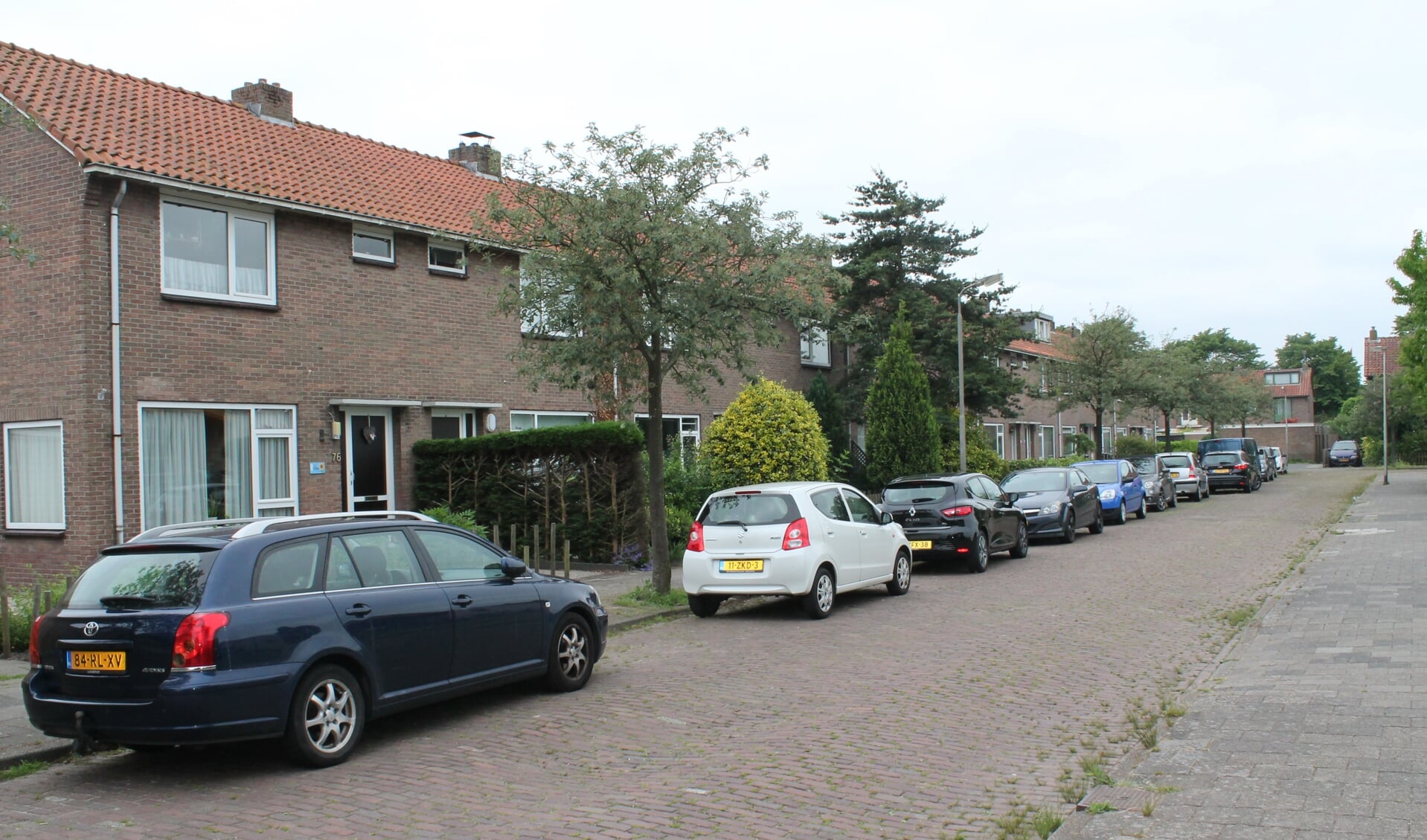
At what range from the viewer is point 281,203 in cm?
1573

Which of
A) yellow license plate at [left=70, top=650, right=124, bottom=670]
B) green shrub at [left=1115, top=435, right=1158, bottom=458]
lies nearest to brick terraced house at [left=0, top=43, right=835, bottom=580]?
yellow license plate at [left=70, top=650, right=124, bottom=670]

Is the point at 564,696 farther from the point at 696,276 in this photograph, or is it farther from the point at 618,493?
the point at 618,493

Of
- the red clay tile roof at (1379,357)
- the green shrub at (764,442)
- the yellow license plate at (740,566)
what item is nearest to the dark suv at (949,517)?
the green shrub at (764,442)

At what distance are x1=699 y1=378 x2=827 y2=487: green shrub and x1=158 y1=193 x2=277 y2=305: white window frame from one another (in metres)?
8.00

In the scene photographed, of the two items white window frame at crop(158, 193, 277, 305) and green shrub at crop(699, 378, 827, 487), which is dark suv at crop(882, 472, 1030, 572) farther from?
white window frame at crop(158, 193, 277, 305)

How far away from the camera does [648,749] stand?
693 cm

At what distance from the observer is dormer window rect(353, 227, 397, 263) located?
681 inches

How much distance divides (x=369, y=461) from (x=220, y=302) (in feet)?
11.5

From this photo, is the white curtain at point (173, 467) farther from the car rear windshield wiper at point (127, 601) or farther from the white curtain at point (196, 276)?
the car rear windshield wiper at point (127, 601)

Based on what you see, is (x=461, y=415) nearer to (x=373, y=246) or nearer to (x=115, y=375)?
(x=373, y=246)

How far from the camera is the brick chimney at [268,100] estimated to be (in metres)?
19.0

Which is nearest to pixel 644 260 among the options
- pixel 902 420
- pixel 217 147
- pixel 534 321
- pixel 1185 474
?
pixel 534 321

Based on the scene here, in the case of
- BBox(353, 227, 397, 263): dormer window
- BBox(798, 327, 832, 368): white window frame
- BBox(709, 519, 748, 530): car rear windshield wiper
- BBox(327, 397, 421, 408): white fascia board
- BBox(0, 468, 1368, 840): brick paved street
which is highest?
BBox(353, 227, 397, 263): dormer window

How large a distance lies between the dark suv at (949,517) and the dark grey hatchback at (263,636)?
956 centimetres
